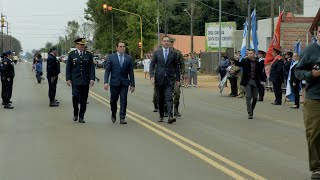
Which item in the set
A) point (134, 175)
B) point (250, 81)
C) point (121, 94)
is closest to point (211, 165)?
point (134, 175)

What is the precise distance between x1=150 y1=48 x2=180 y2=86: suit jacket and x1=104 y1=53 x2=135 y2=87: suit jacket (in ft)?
1.88

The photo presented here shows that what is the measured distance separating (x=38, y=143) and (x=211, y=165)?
3.62 metres

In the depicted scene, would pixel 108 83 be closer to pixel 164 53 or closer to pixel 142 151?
pixel 164 53

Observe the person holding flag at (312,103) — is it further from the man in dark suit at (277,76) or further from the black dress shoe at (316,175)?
the man in dark suit at (277,76)

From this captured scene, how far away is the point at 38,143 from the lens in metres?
10.3

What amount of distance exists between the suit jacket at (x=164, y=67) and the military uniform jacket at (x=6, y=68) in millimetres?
5844

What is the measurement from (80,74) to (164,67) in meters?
1.99

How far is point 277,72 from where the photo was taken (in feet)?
65.0

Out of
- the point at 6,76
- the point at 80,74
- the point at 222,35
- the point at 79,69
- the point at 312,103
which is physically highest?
the point at 222,35

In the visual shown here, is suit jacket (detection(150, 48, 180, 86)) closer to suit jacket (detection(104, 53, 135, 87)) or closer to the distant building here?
suit jacket (detection(104, 53, 135, 87))

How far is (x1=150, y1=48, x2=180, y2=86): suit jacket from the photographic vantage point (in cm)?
1316

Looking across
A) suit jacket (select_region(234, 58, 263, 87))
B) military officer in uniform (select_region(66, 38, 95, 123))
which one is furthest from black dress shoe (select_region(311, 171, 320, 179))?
suit jacket (select_region(234, 58, 263, 87))

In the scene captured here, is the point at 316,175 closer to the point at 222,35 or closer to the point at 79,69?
the point at 79,69

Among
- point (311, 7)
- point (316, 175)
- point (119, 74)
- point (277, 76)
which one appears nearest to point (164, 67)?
point (119, 74)
